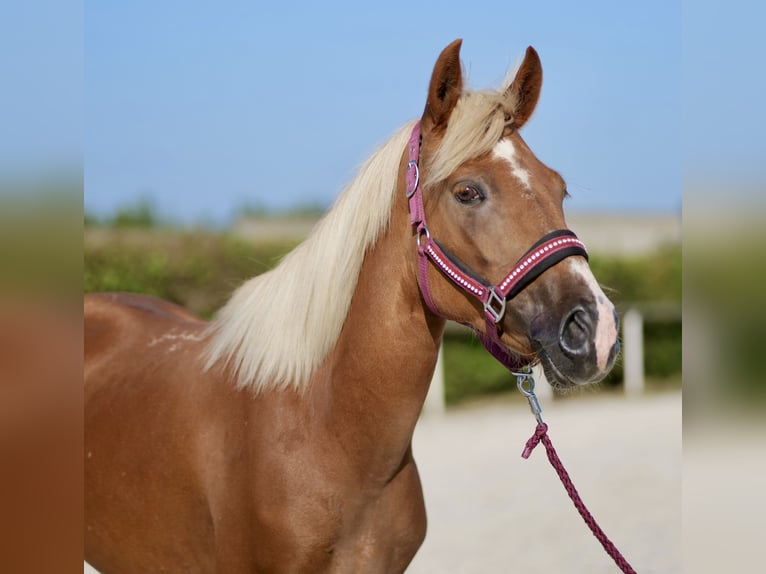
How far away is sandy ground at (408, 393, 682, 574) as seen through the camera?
566cm

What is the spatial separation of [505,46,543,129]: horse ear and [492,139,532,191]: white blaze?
0.21 m

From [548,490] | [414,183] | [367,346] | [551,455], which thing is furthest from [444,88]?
[548,490]

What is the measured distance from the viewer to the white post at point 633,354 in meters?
12.5

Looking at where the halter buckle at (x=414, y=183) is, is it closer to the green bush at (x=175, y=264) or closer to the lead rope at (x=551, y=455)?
the lead rope at (x=551, y=455)

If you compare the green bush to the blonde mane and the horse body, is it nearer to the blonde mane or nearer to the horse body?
the horse body

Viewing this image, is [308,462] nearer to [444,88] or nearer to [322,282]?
[322,282]

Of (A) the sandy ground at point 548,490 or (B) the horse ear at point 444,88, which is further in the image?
(A) the sandy ground at point 548,490

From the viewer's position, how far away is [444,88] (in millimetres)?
2561

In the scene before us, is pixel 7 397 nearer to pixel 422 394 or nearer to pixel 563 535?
pixel 422 394

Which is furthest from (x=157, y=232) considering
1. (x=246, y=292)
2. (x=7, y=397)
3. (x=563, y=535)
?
(x=7, y=397)

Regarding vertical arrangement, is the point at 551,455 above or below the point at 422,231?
below

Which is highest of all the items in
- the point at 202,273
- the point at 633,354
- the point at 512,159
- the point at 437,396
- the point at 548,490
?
the point at 512,159

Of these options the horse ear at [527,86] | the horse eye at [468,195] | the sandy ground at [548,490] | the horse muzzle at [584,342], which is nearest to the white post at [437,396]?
the sandy ground at [548,490]

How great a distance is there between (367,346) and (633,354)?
10.7 meters
